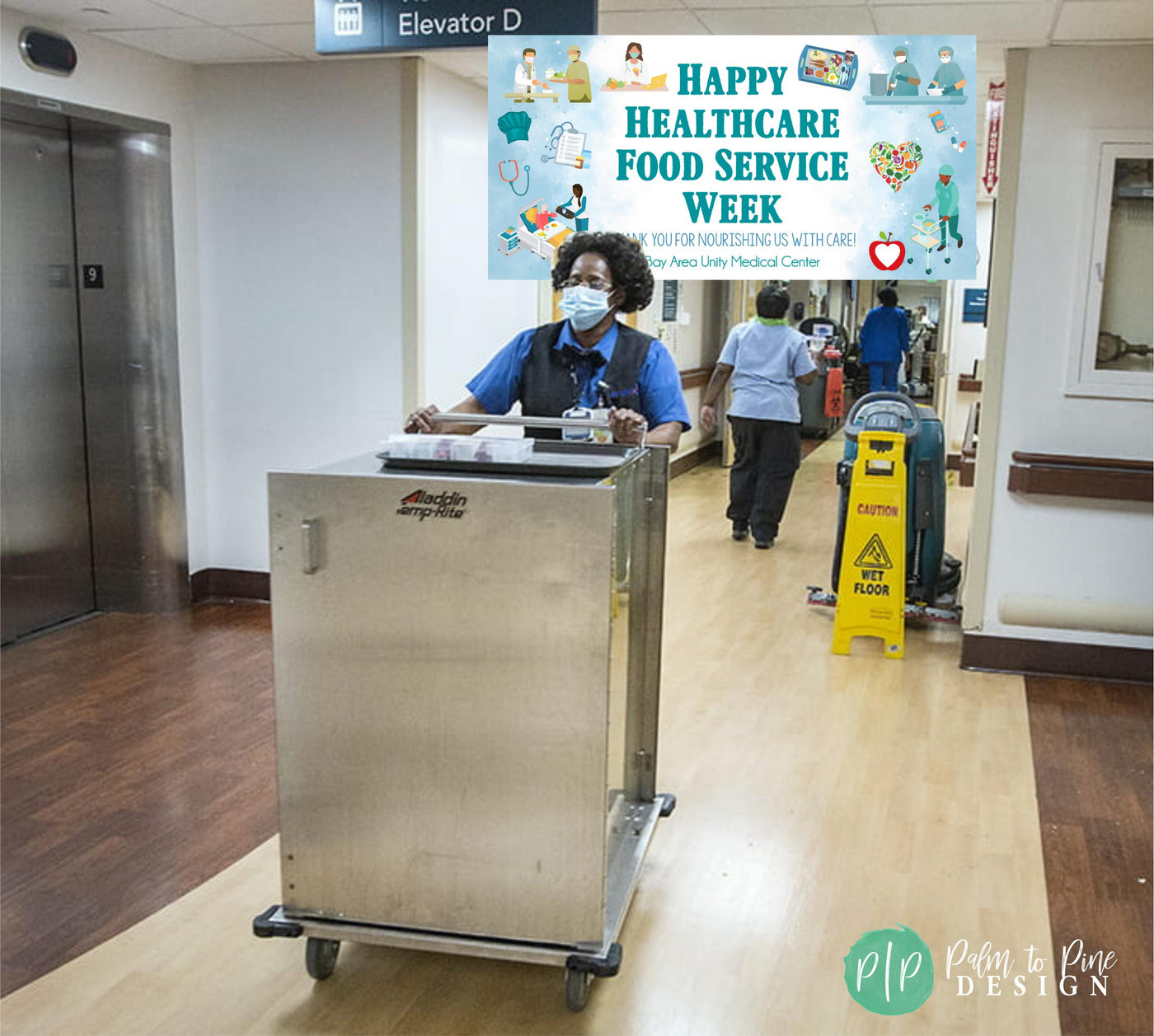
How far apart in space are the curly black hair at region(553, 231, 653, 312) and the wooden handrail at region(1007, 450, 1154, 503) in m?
2.05

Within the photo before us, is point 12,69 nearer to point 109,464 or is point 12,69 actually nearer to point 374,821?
point 109,464

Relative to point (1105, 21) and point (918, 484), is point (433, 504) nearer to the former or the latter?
point (1105, 21)

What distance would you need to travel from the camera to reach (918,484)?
203 inches

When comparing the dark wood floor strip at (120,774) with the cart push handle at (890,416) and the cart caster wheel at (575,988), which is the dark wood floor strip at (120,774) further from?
the cart push handle at (890,416)

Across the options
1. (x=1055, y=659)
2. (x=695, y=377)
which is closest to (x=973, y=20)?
(x=1055, y=659)

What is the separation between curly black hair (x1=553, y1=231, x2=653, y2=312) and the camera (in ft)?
10.5

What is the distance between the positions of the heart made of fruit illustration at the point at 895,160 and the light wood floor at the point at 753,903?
174 cm

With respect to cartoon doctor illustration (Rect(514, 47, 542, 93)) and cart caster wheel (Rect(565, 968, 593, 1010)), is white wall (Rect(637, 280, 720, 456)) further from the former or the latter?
cart caster wheel (Rect(565, 968, 593, 1010))

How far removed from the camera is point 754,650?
490cm

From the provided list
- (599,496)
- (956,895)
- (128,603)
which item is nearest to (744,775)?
(956,895)

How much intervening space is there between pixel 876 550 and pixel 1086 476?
2.75 ft

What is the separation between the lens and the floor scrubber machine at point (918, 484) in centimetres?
512

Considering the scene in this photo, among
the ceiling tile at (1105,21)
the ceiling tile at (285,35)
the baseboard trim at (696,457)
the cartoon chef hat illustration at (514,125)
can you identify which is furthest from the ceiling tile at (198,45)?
the baseboard trim at (696,457)

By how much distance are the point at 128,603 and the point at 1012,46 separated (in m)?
4.27
